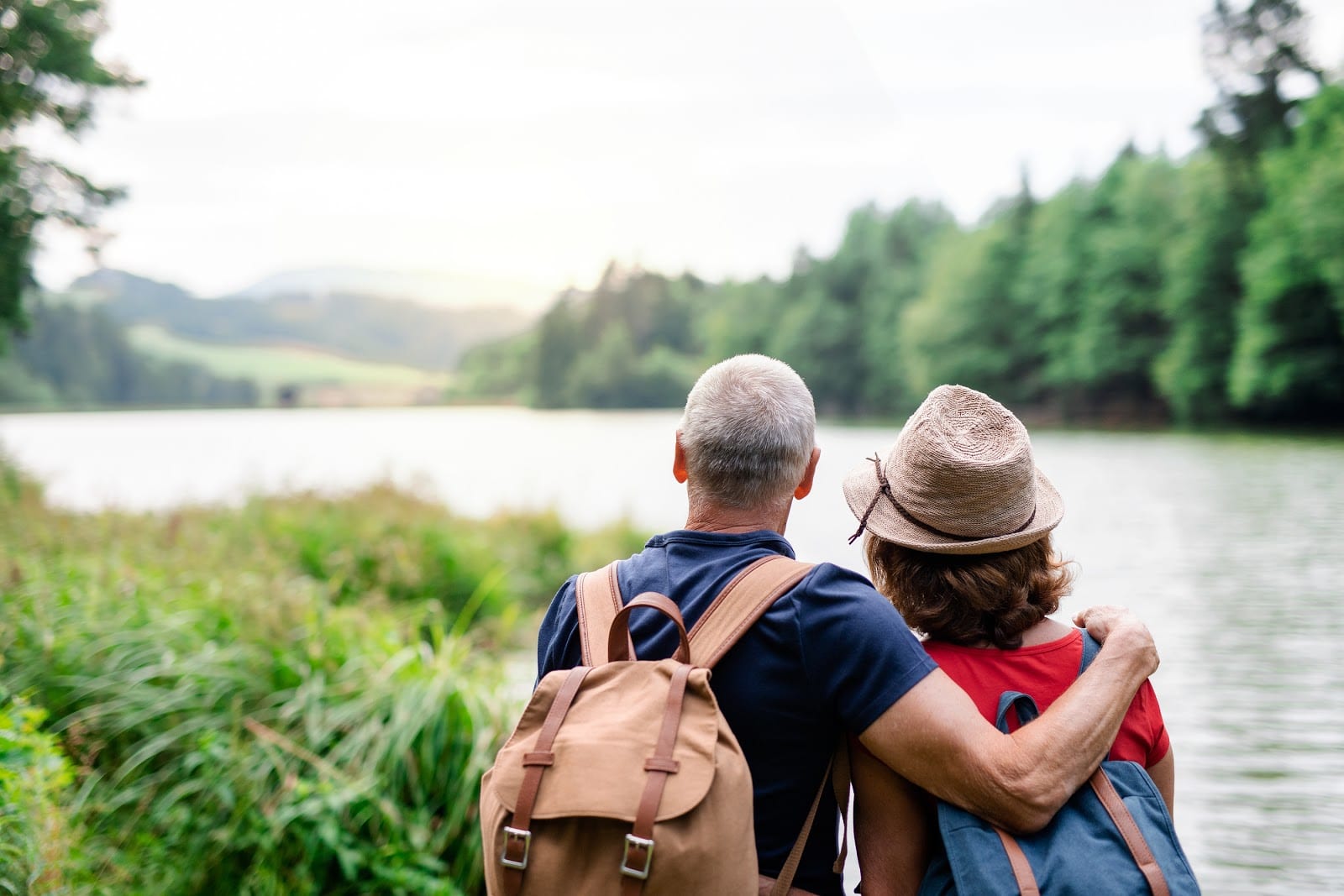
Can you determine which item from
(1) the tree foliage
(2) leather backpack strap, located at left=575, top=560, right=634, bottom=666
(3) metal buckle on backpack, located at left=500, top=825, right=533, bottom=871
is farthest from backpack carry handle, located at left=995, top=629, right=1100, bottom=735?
(1) the tree foliage

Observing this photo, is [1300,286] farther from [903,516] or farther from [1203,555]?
[903,516]

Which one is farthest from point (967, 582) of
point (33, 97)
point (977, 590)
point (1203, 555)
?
point (1203, 555)

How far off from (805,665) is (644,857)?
0.40 meters

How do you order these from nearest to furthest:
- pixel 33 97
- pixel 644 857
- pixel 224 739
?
pixel 644 857 < pixel 224 739 < pixel 33 97

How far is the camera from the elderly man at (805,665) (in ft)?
5.33

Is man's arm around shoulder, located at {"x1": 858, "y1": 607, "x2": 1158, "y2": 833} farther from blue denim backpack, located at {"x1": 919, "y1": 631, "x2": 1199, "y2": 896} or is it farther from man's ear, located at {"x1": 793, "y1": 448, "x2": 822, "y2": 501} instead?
man's ear, located at {"x1": 793, "y1": 448, "x2": 822, "y2": 501}

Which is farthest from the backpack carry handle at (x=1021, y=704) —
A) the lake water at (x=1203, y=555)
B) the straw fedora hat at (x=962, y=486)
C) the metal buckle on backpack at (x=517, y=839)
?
the lake water at (x=1203, y=555)

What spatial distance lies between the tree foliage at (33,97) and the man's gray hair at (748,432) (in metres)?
6.53

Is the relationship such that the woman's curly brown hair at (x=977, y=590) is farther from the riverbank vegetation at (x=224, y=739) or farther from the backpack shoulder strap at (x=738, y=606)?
the riverbank vegetation at (x=224, y=739)

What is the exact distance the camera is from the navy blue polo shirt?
5.43ft

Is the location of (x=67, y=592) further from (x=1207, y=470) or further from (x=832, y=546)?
(x=1207, y=470)

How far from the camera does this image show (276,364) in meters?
54.4

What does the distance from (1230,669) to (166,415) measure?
52.7 m

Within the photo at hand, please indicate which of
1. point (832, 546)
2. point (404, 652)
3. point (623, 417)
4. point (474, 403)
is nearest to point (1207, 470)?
point (832, 546)
